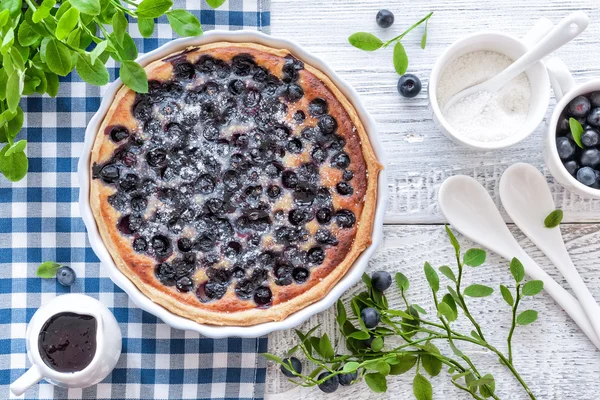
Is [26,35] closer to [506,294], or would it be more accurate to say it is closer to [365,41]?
[365,41]

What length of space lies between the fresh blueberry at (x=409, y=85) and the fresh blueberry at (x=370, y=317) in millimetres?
669

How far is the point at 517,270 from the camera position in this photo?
2.25 m

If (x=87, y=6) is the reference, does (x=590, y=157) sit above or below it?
below

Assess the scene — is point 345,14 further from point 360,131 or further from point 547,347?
point 547,347

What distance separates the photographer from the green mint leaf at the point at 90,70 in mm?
1887

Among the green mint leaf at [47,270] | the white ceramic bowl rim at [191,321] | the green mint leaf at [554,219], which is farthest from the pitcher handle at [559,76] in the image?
the green mint leaf at [47,270]

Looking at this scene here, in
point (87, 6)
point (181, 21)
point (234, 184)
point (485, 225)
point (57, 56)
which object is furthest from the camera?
point (485, 225)

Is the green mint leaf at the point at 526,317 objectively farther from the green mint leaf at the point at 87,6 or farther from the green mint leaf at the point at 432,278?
the green mint leaf at the point at 87,6

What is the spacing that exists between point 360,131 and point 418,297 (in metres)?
0.59

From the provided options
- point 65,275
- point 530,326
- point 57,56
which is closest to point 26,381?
point 65,275

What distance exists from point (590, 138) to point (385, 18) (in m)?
0.71

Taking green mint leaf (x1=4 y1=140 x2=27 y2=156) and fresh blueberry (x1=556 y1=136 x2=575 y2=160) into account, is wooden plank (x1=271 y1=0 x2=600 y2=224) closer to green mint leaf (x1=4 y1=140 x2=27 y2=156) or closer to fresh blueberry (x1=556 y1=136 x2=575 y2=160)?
fresh blueberry (x1=556 y1=136 x2=575 y2=160)

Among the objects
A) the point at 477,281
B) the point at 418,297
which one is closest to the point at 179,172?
the point at 418,297

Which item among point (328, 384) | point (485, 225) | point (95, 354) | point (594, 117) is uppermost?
point (594, 117)
